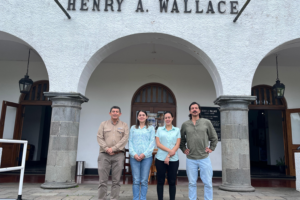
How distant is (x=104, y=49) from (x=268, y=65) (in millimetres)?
5356

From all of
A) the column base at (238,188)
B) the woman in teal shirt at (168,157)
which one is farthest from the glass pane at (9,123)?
the column base at (238,188)

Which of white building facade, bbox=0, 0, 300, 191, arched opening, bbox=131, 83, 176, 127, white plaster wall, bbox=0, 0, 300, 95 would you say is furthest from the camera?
arched opening, bbox=131, 83, 176, 127

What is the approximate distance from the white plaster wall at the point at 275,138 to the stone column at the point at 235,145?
19.0ft

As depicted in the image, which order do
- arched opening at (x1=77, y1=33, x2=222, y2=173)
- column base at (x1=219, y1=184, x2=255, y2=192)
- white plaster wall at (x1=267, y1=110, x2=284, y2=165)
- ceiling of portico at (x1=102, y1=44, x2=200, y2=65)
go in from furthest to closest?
white plaster wall at (x1=267, y1=110, x2=284, y2=165), arched opening at (x1=77, y1=33, x2=222, y2=173), ceiling of portico at (x1=102, y1=44, x2=200, y2=65), column base at (x1=219, y1=184, x2=255, y2=192)

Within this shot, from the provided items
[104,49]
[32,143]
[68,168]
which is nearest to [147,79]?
[104,49]

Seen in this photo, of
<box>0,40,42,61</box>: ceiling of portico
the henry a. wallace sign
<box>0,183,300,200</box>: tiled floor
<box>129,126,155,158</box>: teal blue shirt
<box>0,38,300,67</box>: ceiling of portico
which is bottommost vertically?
<box>0,183,300,200</box>: tiled floor

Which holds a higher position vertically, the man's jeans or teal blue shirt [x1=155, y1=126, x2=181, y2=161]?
teal blue shirt [x1=155, y1=126, x2=181, y2=161]

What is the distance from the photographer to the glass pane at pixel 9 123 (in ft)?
23.4

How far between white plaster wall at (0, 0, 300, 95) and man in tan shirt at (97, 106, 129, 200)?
179 centimetres

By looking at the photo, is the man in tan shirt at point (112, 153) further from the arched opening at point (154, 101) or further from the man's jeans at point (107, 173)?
the arched opening at point (154, 101)

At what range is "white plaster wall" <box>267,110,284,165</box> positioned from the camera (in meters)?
9.55

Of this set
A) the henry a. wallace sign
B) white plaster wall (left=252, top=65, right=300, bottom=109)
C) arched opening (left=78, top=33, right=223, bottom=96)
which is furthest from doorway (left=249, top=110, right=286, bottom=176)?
the henry a. wallace sign

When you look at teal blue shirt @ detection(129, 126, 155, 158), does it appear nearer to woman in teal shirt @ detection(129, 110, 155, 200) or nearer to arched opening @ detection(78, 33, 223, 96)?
woman in teal shirt @ detection(129, 110, 155, 200)

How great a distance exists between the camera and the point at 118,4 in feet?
17.3
